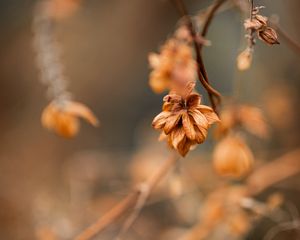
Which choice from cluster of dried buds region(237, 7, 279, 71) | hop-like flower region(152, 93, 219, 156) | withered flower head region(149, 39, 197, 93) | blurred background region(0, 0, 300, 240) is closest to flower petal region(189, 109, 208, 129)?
hop-like flower region(152, 93, 219, 156)

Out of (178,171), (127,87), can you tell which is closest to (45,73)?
(178,171)

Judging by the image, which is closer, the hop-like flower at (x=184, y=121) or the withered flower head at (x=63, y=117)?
the hop-like flower at (x=184, y=121)

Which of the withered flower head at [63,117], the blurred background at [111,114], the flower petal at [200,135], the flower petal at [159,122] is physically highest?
the blurred background at [111,114]

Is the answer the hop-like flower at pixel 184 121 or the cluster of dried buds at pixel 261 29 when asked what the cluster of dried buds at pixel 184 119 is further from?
the cluster of dried buds at pixel 261 29

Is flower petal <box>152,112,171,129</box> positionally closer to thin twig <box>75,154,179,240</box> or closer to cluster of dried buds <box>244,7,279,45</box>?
cluster of dried buds <box>244,7,279,45</box>

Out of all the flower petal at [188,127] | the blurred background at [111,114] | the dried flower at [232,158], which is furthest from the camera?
the blurred background at [111,114]

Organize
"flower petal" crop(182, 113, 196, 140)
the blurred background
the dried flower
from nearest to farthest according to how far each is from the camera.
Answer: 1. "flower petal" crop(182, 113, 196, 140)
2. the dried flower
3. the blurred background

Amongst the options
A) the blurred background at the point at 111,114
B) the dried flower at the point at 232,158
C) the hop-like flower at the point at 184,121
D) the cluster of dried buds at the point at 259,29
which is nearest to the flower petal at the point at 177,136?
the hop-like flower at the point at 184,121
